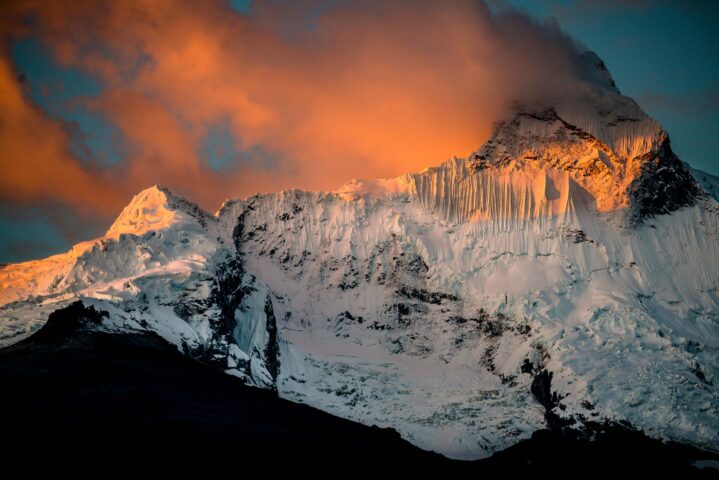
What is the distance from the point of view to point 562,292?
587 ft

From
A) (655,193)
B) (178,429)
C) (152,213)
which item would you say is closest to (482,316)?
(655,193)

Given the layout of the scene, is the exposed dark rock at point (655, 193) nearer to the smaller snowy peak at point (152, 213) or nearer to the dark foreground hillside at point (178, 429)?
the dark foreground hillside at point (178, 429)

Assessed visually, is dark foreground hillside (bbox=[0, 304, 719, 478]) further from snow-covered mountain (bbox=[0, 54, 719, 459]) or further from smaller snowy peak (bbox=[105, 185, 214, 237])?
smaller snowy peak (bbox=[105, 185, 214, 237])

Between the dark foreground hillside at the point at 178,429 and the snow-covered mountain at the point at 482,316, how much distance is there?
790 centimetres

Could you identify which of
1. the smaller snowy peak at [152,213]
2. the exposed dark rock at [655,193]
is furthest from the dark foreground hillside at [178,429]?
the exposed dark rock at [655,193]

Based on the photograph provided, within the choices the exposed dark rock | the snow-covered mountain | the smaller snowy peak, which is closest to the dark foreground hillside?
the snow-covered mountain

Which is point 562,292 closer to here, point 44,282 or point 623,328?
point 623,328

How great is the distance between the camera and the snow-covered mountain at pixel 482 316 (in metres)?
147

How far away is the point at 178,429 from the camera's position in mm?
104625

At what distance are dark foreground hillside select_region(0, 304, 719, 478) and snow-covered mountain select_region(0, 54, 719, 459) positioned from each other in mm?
7898

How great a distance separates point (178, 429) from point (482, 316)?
95427 millimetres

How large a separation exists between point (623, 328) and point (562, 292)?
1800cm

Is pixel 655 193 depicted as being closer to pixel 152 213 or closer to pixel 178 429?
pixel 152 213

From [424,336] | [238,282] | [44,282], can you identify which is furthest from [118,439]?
[424,336]
